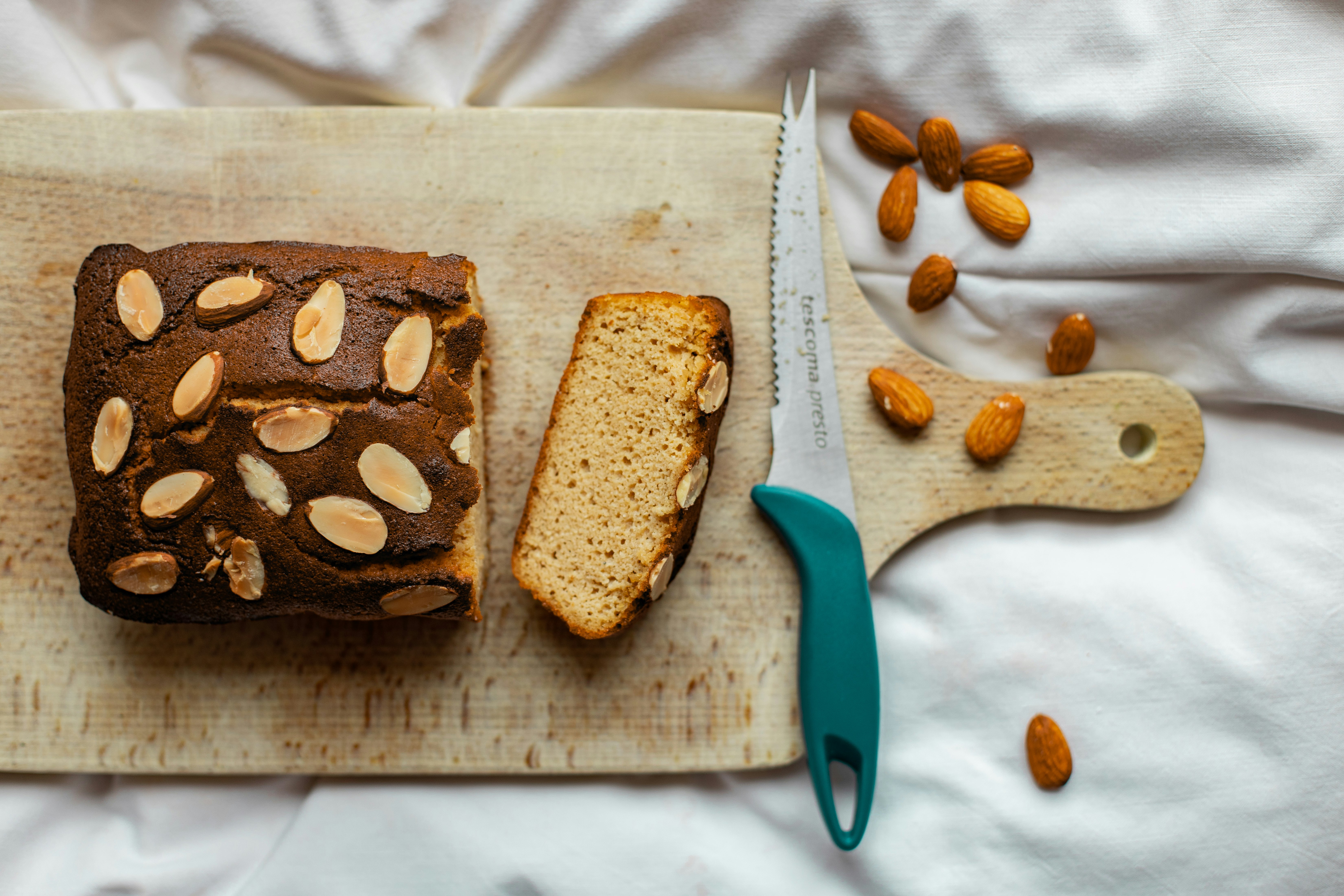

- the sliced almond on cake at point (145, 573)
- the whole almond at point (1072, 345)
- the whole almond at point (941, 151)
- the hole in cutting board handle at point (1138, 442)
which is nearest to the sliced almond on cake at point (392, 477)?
the sliced almond on cake at point (145, 573)

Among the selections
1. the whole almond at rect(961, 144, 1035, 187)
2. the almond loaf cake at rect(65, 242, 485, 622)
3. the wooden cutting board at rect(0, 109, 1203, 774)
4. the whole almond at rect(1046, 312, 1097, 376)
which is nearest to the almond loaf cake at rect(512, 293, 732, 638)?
the wooden cutting board at rect(0, 109, 1203, 774)

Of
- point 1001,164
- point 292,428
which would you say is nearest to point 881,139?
point 1001,164

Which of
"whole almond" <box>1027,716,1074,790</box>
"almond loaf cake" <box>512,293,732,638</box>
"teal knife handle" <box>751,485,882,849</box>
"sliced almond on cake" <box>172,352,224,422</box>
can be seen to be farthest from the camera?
"whole almond" <box>1027,716,1074,790</box>

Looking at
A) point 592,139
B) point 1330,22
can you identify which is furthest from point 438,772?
point 1330,22

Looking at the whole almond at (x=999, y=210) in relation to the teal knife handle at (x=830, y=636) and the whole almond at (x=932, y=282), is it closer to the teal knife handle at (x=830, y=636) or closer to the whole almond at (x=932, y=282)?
the whole almond at (x=932, y=282)

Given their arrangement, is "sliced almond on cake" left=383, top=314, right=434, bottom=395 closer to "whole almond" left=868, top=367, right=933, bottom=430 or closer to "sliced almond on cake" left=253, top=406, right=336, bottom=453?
"sliced almond on cake" left=253, top=406, right=336, bottom=453

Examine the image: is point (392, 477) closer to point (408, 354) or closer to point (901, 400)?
point (408, 354)
